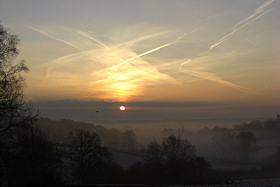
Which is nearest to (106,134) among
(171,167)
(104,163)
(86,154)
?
(171,167)

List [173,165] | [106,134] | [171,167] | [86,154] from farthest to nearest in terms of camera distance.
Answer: [106,134], [173,165], [171,167], [86,154]

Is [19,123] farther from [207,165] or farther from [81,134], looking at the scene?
[207,165]

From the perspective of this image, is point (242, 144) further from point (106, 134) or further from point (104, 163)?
point (104, 163)

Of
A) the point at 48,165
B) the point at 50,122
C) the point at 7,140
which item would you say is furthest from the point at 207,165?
the point at 50,122

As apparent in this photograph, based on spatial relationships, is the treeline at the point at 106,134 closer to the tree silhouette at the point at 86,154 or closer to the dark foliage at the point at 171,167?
the dark foliage at the point at 171,167

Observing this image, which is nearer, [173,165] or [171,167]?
[171,167]

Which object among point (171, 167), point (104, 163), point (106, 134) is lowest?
point (171, 167)

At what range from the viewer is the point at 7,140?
18.2 meters

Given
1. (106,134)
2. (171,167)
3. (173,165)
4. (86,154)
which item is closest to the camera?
(86,154)

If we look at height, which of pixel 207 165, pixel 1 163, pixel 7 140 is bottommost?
pixel 207 165

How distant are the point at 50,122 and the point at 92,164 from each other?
138701 mm

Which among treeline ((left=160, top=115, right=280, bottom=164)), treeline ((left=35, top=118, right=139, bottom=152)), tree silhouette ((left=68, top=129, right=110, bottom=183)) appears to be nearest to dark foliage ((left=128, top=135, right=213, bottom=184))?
tree silhouette ((left=68, top=129, right=110, bottom=183))

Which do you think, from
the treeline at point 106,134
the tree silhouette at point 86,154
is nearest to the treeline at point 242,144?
the treeline at point 106,134

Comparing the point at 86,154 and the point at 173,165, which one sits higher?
the point at 86,154
